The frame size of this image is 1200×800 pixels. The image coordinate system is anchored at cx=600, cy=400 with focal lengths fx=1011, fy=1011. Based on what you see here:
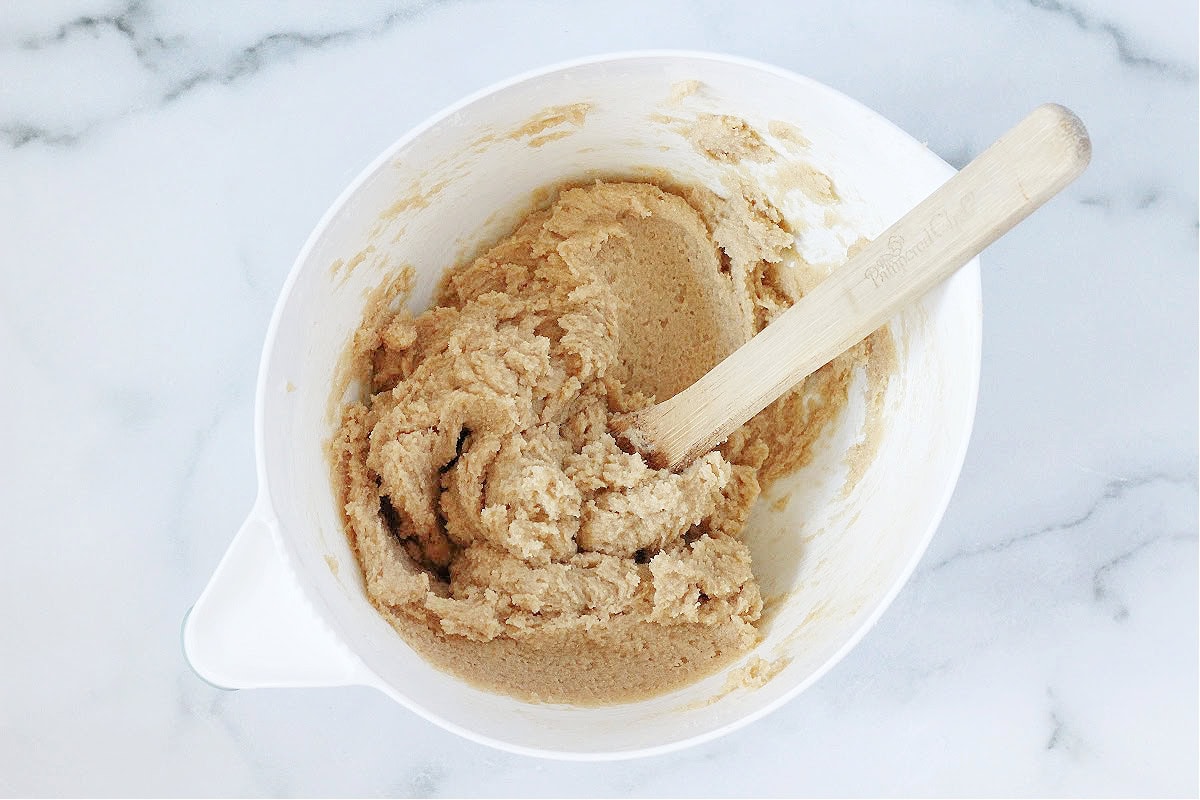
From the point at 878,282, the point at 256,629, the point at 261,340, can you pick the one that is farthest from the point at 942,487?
the point at 261,340

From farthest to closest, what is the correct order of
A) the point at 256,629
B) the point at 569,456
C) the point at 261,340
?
the point at 261,340
the point at 569,456
the point at 256,629

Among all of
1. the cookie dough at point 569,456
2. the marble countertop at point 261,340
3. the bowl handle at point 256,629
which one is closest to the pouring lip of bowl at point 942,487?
the bowl handle at point 256,629

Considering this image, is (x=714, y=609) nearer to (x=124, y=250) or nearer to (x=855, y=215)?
(x=855, y=215)

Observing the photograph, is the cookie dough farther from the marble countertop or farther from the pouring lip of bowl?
the marble countertop

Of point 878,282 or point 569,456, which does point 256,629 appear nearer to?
point 569,456

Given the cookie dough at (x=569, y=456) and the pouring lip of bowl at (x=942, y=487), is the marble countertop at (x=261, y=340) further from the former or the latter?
the pouring lip of bowl at (x=942, y=487)

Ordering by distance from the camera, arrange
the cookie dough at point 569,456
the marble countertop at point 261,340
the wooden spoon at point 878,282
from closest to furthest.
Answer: the wooden spoon at point 878,282 < the cookie dough at point 569,456 < the marble countertop at point 261,340
